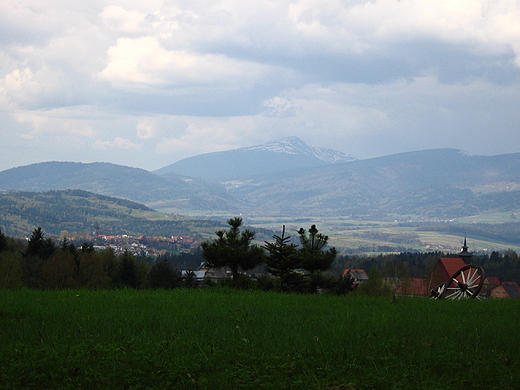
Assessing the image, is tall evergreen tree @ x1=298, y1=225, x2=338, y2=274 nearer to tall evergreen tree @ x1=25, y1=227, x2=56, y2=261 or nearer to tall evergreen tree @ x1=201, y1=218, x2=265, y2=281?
tall evergreen tree @ x1=201, y1=218, x2=265, y2=281

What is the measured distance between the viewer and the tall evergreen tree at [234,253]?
2611cm

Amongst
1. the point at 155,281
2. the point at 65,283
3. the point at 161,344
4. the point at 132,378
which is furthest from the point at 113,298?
the point at 155,281

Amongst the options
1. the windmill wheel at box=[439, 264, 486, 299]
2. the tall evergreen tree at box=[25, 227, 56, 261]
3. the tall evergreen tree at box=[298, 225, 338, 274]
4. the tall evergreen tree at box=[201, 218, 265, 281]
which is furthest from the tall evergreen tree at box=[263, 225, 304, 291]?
the tall evergreen tree at box=[25, 227, 56, 261]

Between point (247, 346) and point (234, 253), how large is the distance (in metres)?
16.4

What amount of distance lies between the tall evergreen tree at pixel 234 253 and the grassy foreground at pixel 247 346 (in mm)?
11431

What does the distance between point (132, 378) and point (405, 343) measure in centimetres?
494

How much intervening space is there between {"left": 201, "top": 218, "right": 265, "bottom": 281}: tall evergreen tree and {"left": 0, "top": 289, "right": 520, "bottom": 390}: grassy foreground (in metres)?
11.4

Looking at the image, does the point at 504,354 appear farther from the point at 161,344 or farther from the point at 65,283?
the point at 65,283

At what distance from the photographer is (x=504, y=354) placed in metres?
9.58

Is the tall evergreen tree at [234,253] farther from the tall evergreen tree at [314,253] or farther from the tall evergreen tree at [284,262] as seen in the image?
the tall evergreen tree at [314,253]

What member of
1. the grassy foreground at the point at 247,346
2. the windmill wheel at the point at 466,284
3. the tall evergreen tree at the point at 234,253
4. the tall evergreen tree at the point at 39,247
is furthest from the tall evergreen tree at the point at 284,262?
the tall evergreen tree at the point at 39,247

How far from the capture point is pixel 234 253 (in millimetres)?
26047

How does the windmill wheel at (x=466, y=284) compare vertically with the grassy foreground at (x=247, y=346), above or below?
above

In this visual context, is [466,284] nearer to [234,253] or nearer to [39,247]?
[234,253]
